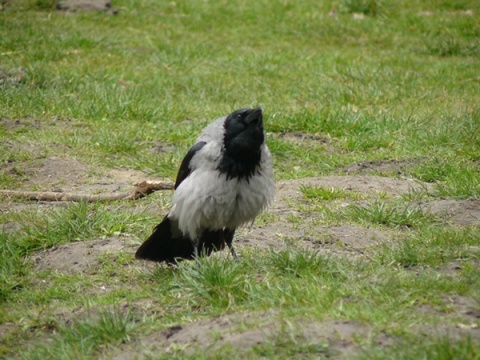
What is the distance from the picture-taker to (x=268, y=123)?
9.55 meters

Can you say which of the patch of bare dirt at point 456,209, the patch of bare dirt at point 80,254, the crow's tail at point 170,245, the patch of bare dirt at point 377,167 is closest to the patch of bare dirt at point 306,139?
the patch of bare dirt at point 377,167

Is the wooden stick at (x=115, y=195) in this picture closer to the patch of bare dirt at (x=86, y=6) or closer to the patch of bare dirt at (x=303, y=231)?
the patch of bare dirt at (x=303, y=231)

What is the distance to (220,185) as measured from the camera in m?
5.81

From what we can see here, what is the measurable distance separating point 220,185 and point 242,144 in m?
0.31

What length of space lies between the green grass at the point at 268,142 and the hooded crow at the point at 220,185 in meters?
0.29

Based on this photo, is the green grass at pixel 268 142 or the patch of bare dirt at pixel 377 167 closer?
the green grass at pixel 268 142

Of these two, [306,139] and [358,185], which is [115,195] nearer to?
[358,185]

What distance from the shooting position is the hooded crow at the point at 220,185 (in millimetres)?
5824

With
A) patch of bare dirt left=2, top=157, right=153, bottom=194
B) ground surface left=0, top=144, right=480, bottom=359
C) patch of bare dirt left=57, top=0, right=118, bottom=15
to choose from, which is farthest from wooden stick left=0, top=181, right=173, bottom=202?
patch of bare dirt left=57, top=0, right=118, bottom=15

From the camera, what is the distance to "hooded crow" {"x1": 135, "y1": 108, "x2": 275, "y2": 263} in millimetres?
5824

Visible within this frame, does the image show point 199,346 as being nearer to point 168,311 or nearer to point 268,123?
point 168,311

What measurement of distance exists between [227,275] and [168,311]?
42 centimetres

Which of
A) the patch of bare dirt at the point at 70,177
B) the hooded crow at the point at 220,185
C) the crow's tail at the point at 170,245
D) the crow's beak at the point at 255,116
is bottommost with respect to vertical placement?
the patch of bare dirt at the point at 70,177

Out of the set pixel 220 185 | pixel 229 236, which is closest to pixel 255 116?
pixel 220 185
